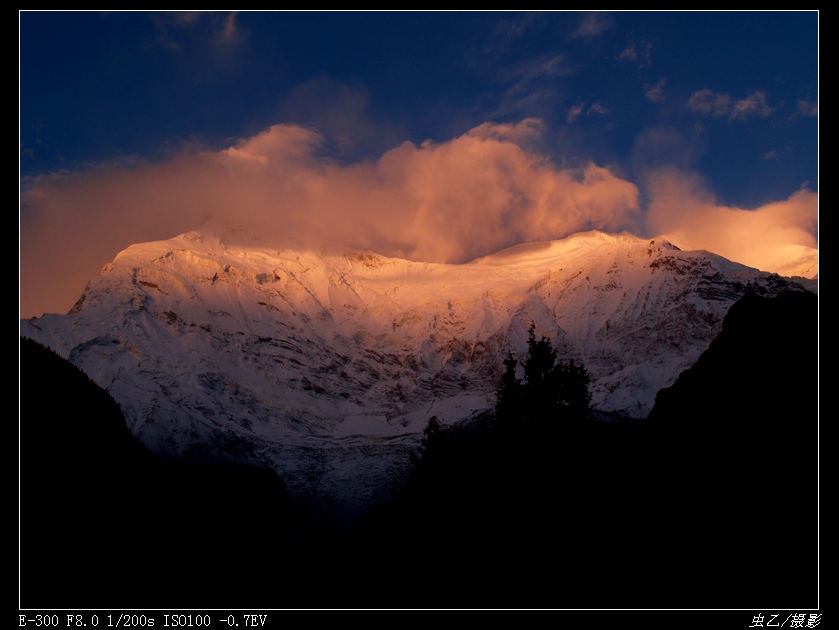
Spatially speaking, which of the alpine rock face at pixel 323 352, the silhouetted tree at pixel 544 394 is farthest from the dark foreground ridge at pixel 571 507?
the alpine rock face at pixel 323 352

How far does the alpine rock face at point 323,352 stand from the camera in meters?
131

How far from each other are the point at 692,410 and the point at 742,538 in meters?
7.86

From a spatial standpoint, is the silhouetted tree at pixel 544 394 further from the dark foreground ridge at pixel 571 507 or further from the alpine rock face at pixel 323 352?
the alpine rock face at pixel 323 352

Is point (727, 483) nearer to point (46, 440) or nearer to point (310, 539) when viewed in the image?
point (46, 440)

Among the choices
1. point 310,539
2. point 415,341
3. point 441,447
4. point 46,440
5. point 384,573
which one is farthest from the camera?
point 415,341

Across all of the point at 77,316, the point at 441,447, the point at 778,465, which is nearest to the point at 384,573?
the point at 441,447

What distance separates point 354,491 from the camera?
108125 millimetres

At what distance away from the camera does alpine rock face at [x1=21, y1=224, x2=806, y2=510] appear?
131 m

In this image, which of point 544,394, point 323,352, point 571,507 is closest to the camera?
point 571,507

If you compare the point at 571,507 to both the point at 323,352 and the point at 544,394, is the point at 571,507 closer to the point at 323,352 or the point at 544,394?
the point at 544,394

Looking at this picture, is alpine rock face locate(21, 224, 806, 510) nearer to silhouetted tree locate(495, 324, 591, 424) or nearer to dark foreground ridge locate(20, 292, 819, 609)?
silhouetted tree locate(495, 324, 591, 424)

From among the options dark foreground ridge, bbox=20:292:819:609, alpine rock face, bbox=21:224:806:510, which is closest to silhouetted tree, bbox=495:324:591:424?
dark foreground ridge, bbox=20:292:819:609

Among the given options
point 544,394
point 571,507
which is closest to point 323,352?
point 544,394

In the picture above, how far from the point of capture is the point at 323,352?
18238 cm
